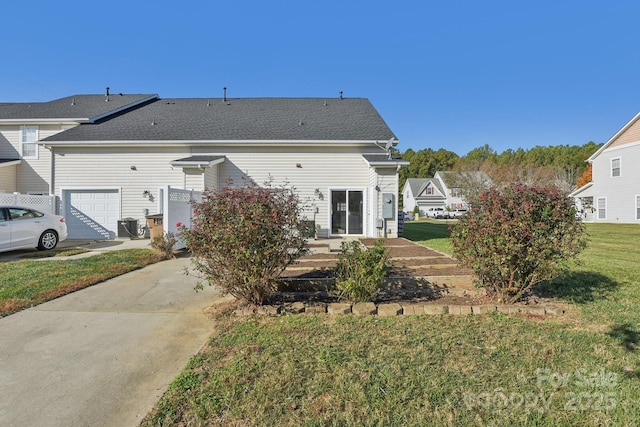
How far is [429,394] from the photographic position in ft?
7.97

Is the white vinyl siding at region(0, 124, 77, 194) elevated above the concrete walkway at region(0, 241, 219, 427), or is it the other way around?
the white vinyl siding at region(0, 124, 77, 194)

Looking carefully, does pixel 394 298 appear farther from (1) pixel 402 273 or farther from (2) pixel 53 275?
(2) pixel 53 275

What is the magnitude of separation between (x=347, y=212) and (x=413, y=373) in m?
10.7

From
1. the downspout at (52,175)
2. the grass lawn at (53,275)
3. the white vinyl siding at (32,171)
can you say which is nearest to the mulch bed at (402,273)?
the grass lawn at (53,275)

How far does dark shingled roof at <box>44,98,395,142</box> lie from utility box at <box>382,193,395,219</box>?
105 inches

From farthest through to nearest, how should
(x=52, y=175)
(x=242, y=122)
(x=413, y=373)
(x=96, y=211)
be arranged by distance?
(x=242, y=122), (x=96, y=211), (x=52, y=175), (x=413, y=373)

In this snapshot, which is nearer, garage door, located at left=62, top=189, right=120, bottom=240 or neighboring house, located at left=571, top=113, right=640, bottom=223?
garage door, located at left=62, top=189, right=120, bottom=240

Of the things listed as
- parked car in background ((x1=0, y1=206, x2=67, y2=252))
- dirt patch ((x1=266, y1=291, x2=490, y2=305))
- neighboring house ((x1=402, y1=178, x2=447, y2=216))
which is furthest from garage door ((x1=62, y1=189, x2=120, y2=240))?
neighboring house ((x1=402, y1=178, x2=447, y2=216))

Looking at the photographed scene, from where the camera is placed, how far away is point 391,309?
4.28 metres

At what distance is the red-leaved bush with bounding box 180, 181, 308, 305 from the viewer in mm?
3961

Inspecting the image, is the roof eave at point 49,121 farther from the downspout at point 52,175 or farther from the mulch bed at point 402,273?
the mulch bed at point 402,273

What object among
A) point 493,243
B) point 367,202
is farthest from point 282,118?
point 493,243

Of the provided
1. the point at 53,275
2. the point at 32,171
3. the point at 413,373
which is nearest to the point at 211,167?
the point at 53,275

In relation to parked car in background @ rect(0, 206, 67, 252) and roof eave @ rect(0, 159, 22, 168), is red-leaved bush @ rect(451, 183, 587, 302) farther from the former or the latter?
roof eave @ rect(0, 159, 22, 168)
